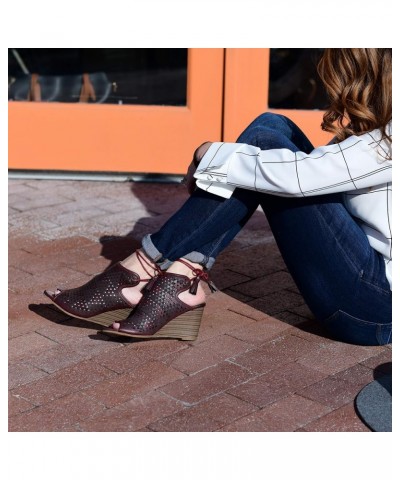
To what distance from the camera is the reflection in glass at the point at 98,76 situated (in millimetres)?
4387

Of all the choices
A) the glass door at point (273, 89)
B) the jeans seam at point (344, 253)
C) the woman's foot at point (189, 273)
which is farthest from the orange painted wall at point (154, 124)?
the jeans seam at point (344, 253)

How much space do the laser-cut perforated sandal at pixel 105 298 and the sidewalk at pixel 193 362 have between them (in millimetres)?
90

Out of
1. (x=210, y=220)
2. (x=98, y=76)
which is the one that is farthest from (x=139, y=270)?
(x=98, y=76)

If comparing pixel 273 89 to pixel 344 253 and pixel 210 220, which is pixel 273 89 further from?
pixel 344 253

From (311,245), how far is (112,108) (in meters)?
2.12

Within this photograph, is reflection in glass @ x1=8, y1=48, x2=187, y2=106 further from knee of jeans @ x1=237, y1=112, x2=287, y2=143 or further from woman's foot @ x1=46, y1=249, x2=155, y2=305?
woman's foot @ x1=46, y1=249, x2=155, y2=305

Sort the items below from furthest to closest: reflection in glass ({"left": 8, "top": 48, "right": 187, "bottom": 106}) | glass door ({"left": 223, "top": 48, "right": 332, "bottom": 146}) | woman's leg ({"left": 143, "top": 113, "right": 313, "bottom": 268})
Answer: reflection in glass ({"left": 8, "top": 48, "right": 187, "bottom": 106}) → glass door ({"left": 223, "top": 48, "right": 332, "bottom": 146}) → woman's leg ({"left": 143, "top": 113, "right": 313, "bottom": 268})

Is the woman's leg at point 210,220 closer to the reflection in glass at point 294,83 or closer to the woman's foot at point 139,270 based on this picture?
the woman's foot at point 139,270

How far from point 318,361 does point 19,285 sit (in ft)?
3.91

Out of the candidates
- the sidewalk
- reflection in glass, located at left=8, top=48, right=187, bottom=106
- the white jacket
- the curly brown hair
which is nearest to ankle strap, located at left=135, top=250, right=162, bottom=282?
the sidewalk

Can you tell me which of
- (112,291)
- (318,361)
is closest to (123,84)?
(112,291)

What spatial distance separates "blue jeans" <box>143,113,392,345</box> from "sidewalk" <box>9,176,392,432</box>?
0.50 ft

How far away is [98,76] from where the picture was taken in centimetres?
450

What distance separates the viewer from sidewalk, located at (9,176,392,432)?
2.28m
